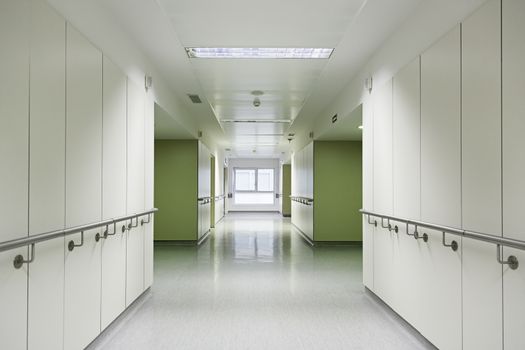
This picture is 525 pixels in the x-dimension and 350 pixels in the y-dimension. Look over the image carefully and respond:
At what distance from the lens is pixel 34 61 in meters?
2.19

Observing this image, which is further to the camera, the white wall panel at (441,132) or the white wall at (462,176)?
the white wall panel at (441,132)

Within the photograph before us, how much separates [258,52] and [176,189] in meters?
4.90

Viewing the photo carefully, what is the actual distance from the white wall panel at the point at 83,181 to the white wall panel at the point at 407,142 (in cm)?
264

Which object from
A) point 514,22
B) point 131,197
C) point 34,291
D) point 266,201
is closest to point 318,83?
point 131,197

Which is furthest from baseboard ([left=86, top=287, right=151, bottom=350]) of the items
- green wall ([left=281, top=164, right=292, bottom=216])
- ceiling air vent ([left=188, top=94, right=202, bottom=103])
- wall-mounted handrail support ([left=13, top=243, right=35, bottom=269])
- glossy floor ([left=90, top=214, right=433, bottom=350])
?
green wall ([left=281, top=164, right=292, bottom=216])

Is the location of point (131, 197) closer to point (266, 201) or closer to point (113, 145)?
point (113, 145)

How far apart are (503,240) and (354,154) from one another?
22.6 ft

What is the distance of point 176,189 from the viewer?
346 inches

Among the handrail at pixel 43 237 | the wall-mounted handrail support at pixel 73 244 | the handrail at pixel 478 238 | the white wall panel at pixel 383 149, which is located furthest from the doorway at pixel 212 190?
the wall-mounted handrail support at pixel 73 244

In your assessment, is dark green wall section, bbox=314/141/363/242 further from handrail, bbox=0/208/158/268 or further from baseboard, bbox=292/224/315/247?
handrail, bbox=0/208/158/268

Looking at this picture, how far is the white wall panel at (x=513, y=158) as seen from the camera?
197cm

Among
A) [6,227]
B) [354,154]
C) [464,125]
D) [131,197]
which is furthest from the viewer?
[354,154]

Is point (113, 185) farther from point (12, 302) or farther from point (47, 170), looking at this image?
point (12, 302)

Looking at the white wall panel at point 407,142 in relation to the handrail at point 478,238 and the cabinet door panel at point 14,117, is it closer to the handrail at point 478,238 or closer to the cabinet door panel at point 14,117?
the handrail at point 478,238
